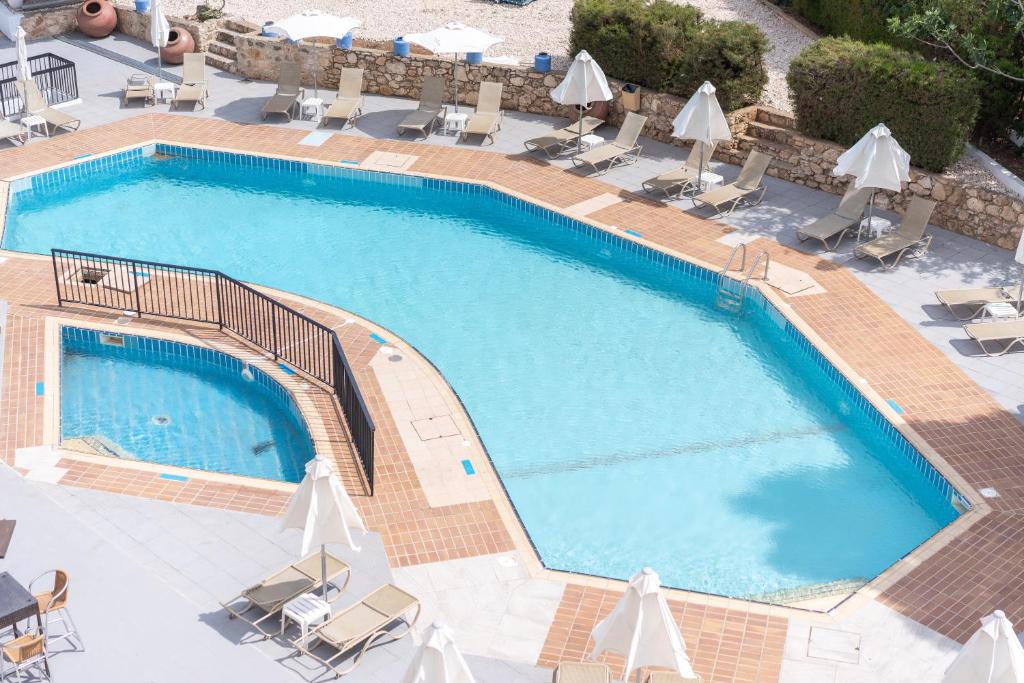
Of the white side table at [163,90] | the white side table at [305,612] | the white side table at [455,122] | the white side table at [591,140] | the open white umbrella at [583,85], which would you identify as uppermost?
the open white umbrella at [583,85]

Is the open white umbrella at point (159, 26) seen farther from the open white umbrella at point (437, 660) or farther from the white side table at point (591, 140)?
the open white umbrella at point (437, 660)

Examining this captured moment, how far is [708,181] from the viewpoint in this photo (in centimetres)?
2316

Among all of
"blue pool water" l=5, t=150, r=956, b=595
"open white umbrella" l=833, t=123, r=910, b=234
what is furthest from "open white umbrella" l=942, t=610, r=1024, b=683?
"open white umbrella" l=833, t=123, r=910, b=234

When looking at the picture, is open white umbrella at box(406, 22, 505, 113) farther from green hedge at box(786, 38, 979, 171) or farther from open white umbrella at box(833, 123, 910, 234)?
open white umbrella at box(833, 123, 910, 234)

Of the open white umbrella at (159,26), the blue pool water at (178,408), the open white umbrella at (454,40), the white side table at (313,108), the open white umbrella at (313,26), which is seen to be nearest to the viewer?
the blue pool water at (178,408)

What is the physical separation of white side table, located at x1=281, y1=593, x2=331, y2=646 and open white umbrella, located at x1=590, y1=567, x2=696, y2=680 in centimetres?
319

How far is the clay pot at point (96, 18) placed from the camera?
29828mm

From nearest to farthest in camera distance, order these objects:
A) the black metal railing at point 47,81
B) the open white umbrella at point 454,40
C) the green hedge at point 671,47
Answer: the green hedge at point 671,47 → the open white umbrella at point 454,40 → the black metal railing at point 47,81

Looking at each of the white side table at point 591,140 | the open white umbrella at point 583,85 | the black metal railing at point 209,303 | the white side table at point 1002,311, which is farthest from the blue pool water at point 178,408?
the white side table at point 1002,311

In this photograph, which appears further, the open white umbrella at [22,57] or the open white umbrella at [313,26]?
the open white umbrella at [22,57]

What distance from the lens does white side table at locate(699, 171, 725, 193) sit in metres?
23.1

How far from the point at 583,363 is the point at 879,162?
20.2 ft

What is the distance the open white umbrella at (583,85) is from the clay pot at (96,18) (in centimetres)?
1258

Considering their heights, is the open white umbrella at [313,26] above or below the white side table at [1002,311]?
above
